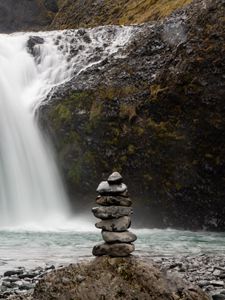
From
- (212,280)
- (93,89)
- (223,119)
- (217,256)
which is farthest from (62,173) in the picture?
(212,280)

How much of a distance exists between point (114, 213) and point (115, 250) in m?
0.73

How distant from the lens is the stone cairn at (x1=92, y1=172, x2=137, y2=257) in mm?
10602

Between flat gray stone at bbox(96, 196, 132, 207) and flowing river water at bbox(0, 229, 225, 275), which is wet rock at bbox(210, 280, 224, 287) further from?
flowing river water at bbox(0, 229, 225, 275)

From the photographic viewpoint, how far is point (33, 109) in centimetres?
3934

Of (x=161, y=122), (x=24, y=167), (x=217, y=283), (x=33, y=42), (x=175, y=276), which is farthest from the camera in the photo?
(x=33, y=42)

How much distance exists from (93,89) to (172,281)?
28.6 meters

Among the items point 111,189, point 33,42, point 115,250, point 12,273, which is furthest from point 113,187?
point 33,42

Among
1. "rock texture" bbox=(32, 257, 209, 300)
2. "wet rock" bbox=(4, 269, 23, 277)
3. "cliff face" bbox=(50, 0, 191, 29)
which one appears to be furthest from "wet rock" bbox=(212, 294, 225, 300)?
"cliff face" bbox=(50, 0, 191, 29)

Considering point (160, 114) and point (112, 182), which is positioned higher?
point (160, 114)

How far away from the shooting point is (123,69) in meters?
37.8

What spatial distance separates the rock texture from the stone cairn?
371 millimetres

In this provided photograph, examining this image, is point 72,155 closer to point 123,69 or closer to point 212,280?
point 123,69

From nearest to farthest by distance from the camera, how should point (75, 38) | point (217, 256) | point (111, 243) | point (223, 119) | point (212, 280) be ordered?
point (111, 243) < point (212, 280) < point (217, 256) < point (223, 119) < point (75, 38)

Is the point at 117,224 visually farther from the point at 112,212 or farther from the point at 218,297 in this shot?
Answer: the point at 218,297
